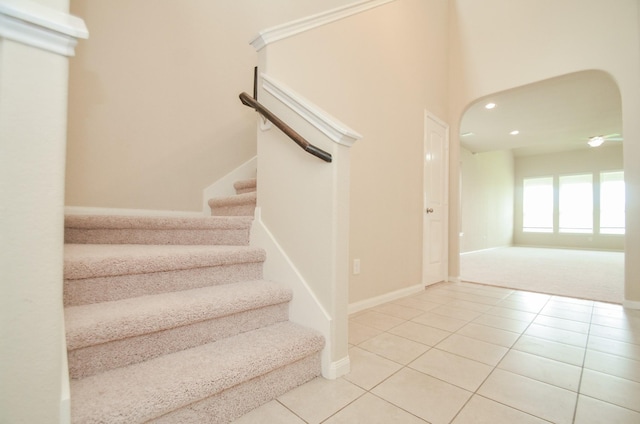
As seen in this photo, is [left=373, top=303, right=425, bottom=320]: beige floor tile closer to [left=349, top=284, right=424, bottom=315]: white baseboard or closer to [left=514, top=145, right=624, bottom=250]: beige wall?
[left=349, top=284, right=424, bottom=315]: white baseboard

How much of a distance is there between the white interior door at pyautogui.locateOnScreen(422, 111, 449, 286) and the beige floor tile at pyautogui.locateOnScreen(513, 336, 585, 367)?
1354 mm

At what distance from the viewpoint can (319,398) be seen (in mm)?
1213

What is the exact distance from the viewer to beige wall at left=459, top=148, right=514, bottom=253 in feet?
23.2

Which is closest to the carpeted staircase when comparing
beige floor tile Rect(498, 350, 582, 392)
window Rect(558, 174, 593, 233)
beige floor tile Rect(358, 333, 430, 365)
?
beige floor tile Rect(358, 333, 430, 365)

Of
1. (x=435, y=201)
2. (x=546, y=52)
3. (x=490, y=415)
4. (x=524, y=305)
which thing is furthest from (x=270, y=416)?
(x=546, y=52)

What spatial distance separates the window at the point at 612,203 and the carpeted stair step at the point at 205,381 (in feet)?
35.1

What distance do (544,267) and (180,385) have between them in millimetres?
6106

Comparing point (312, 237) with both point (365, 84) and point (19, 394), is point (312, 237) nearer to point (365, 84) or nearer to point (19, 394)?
point (19, 394)

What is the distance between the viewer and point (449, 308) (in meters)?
2.53

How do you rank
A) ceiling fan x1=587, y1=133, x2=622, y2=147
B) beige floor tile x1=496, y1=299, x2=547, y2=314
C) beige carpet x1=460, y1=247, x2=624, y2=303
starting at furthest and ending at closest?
ceiling fan x1=587, y1=133, x2=622, y2=147 → beige carpet x1=460, y1=247, x2=624, y2=303 → beige floor tile x1=496, y1=299, x2=547, y2=314

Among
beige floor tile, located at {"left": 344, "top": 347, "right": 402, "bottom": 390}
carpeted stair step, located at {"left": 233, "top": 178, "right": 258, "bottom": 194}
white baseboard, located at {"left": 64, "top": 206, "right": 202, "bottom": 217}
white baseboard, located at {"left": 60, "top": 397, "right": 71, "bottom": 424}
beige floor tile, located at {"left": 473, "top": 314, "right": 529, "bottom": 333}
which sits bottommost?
beige floor tile, located at {"left": 473, "top": 314, "right": 529, "bottom": 333}

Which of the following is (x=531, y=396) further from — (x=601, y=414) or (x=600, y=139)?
(x=600, y=139)

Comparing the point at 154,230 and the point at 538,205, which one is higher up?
the point at 538,205

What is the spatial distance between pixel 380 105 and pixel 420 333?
2020 millimetres
